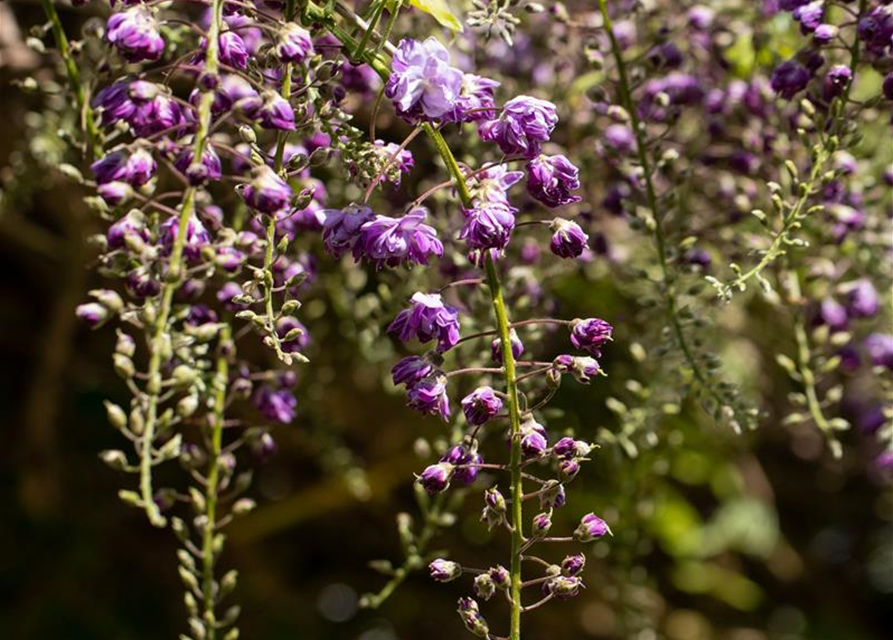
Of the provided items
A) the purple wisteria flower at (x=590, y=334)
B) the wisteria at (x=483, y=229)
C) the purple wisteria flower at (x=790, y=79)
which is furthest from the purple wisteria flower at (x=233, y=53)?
the purple wisteria flower at (x=790, y=79)

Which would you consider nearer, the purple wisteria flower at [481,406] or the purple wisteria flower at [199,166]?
the purple wisteria flower at [199,166]

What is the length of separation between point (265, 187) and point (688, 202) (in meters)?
0.88

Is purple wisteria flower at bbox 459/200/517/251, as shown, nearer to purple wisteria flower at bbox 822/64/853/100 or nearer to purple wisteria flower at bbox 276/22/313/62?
purple wisteria flower at bbox 276/22/313/62

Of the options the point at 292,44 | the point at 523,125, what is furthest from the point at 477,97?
the point at 292,44

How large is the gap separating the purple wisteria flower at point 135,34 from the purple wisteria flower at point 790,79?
597mm

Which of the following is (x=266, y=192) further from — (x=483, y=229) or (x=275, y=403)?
(x=275, y=403)

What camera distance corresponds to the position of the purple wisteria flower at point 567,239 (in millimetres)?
848

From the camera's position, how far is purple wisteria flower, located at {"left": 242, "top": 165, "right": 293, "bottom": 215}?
0.75m

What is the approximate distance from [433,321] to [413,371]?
4 cm

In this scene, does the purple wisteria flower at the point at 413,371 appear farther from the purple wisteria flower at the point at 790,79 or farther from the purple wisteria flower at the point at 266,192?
the purple wisteria flower at the point at 790,79

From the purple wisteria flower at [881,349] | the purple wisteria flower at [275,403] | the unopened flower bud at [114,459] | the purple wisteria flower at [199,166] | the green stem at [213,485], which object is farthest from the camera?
the purple wisteria flower at [881,349]

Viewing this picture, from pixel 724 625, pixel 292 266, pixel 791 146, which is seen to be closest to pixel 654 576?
pixel 724 625

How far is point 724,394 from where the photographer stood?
1.12m

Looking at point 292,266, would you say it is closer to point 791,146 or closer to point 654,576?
point 791,146
